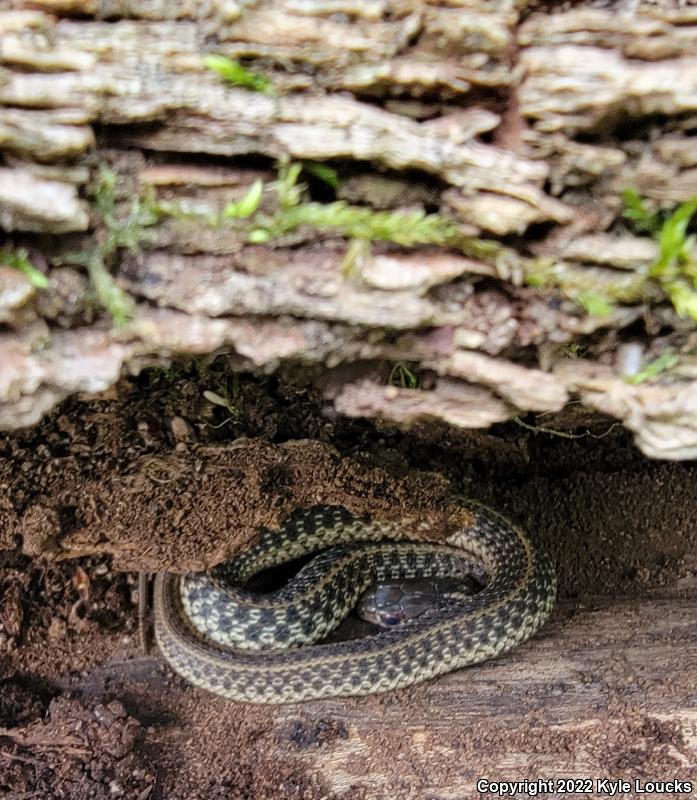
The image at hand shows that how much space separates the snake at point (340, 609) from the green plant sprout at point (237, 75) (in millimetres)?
2396

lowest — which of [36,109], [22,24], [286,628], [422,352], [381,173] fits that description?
[286,628]

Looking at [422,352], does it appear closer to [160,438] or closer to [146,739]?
[160,438]

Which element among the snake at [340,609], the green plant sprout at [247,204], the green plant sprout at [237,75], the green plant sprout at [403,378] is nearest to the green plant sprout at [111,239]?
the green plant sprout at [247,204]

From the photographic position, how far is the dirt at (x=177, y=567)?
3.03m

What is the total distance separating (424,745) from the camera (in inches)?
122

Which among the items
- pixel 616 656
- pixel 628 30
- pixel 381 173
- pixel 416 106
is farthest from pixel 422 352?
pixel 616 656

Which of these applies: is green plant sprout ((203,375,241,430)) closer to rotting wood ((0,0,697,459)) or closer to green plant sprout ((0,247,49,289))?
rotting wood ((0,0,697,459))

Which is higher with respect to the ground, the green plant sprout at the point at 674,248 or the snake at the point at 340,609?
the green plant sprout at the point at 674,248

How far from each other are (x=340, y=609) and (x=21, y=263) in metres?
2.78

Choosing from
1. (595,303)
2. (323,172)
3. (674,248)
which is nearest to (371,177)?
(323,172)

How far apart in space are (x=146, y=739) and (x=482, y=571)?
204 cm

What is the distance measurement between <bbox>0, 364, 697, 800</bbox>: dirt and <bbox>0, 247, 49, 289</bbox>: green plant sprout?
101 cm

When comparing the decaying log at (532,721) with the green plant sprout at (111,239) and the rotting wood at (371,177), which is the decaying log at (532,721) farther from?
the green plant sprout at (111,239)

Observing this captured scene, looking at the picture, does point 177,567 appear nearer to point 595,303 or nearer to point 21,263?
point 21,263
